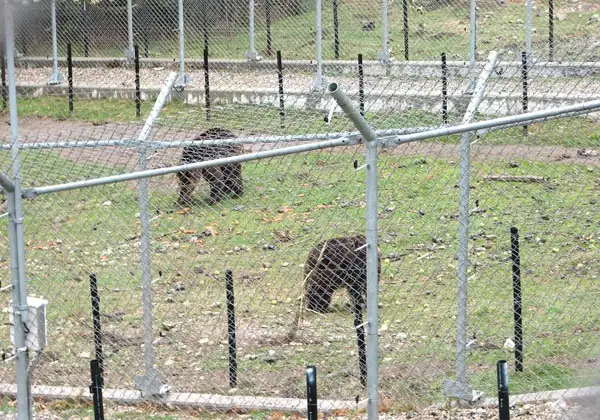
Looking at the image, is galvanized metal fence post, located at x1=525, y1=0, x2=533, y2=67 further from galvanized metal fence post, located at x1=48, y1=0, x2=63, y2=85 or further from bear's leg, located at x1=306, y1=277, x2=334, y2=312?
galvanized metal fence post, located at x1=48, y1=0, x2=63, y2=85

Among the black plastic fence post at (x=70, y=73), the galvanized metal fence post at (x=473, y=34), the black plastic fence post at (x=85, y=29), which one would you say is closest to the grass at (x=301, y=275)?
the galvanized metal fence post at (x=473, y=34)

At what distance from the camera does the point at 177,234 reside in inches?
425

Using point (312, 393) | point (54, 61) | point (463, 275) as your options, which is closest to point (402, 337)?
point (463, 275)

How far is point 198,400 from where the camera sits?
7.25 m

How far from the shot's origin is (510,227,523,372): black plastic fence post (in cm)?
709

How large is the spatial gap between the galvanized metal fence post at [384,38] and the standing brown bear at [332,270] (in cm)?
740

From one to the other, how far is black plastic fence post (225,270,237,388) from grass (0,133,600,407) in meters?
0.11

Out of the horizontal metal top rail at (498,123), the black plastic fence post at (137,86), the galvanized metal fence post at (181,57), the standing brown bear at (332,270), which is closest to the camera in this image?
the horizontal metal top rail at (498,123)

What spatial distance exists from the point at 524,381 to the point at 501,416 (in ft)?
6.99

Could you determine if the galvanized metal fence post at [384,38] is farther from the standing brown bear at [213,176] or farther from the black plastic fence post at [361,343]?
the black plastic fence post at [361,343]

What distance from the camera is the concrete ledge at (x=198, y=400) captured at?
23.3 feet

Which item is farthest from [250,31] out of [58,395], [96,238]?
[58,395]

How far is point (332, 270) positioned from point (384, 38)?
7.75m

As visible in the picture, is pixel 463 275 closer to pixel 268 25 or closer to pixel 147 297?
A: pixel 147 297
